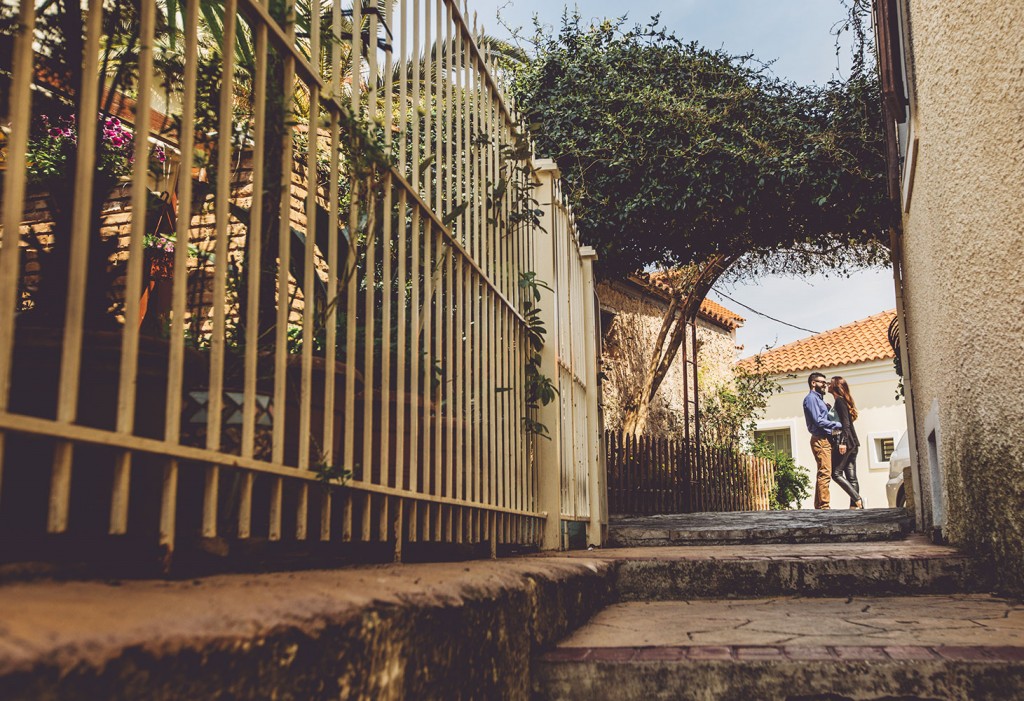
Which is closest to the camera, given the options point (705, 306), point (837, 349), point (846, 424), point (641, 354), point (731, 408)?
point (846, 424)

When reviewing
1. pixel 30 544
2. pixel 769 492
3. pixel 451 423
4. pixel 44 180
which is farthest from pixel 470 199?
pixel 769 492

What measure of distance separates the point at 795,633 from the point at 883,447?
21.8m

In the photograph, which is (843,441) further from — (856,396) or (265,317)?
(856,396)

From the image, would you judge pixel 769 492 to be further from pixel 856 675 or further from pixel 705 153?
pixel 856 675

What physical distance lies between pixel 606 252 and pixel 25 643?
910 centimetres

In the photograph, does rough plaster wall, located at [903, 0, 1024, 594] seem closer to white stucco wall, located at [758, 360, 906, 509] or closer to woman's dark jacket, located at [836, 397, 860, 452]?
woman's dark jacket, located at [836, 397, 860, 452]

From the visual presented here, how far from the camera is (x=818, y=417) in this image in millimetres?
10562

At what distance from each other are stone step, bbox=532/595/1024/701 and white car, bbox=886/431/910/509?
6.71m

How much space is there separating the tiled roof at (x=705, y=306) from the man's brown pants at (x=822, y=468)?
258 cm

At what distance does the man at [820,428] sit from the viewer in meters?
10.5

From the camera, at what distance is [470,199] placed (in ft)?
9.36

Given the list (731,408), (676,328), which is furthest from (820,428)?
(731,408)

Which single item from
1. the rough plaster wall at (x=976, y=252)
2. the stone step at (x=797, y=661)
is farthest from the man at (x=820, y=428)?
the stone step at (x=797, y=661)

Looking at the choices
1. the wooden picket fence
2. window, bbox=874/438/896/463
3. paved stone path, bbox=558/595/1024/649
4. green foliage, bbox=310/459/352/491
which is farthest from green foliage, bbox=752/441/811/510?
green foliage, bbox=310/459/352/491
